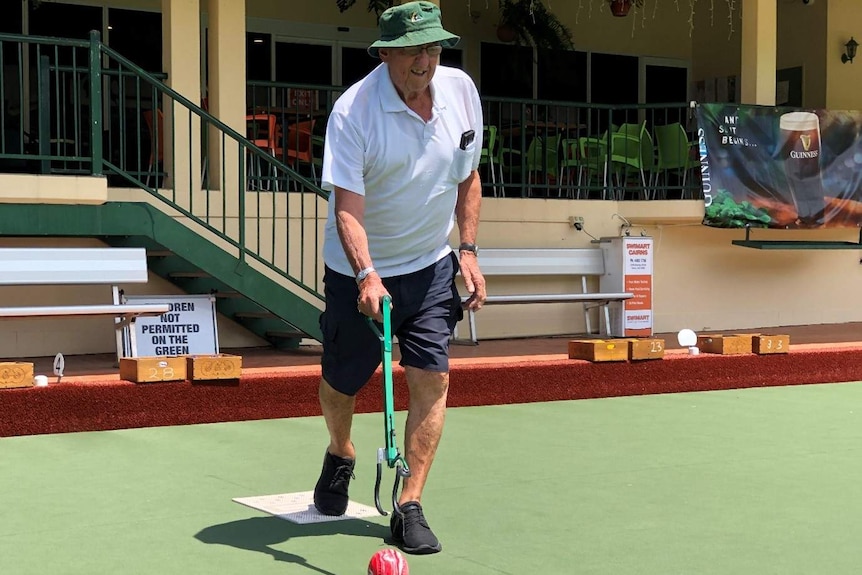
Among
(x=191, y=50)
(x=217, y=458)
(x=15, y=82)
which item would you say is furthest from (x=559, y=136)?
(x=217, y=458)

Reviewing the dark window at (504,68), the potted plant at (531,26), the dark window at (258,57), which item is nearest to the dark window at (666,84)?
the dark window at (504,68)

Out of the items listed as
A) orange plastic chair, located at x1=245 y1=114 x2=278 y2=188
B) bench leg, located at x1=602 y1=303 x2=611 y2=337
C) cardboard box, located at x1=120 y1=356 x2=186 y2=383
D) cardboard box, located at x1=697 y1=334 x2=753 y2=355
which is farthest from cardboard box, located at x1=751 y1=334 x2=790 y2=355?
cardboard box, located at x1=120 y1=356 x2=186 y2=383

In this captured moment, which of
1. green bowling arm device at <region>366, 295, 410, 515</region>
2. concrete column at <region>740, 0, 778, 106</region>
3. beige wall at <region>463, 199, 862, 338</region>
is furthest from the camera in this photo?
concrete column at <region>740, 0, 778, 106</region>

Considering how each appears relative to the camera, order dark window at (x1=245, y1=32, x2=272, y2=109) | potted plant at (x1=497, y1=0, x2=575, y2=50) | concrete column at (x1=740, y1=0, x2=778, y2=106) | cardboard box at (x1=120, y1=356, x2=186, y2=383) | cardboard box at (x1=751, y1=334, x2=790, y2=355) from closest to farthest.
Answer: cardboard box at (x1=120, y1=356, x2=186, y2=383)
cardboard box at (x1=751, y1=334, x2=790, y2=355)
concrete column at (x1=740, y1=0, x2=778, y2=106)
dark window at (x1=245, y1=32, x2=272, y2=109)
potted plant at (x1=497, y1=0, x2=575, y2=50)

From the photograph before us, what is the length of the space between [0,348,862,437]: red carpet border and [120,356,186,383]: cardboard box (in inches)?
2.0

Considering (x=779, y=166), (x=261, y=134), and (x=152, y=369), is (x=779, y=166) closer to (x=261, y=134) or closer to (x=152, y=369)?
(x=261, y=134)

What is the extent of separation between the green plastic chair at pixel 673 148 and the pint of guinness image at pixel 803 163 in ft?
3.11

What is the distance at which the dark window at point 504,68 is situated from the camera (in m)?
14.2

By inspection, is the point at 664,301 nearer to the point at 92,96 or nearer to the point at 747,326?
the point at 747,326

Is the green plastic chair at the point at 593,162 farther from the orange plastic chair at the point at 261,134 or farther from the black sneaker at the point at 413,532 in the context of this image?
the black sneaker at the point at 413,532

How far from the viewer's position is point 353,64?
531 inches

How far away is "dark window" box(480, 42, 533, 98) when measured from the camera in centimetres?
1416

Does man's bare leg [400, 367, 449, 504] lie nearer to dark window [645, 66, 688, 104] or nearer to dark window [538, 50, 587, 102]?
dark window [538, 50, 587, 102]

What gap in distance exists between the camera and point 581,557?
3957 mm
